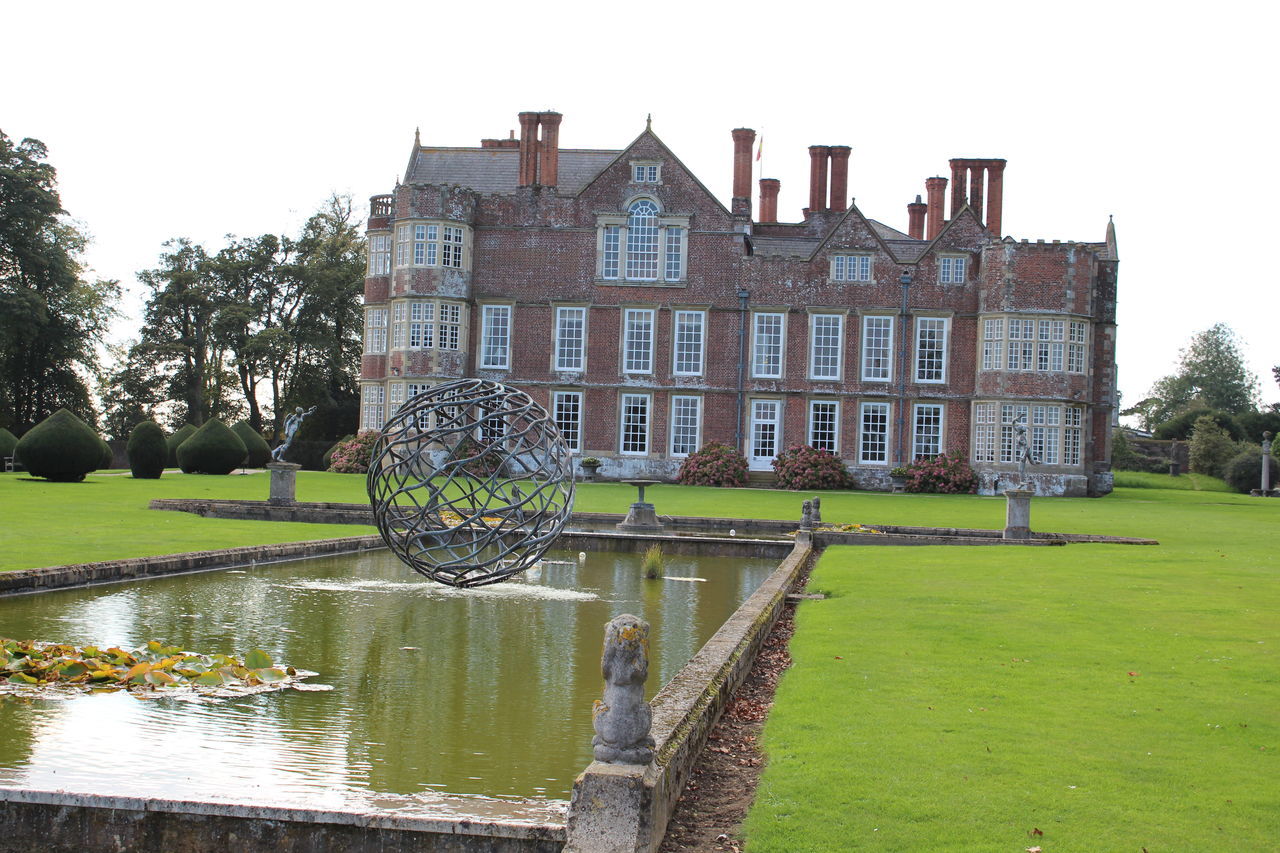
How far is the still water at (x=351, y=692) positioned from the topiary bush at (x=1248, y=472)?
38407 mm

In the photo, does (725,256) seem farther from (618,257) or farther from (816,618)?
(816,618)

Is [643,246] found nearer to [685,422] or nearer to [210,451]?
[685,422]

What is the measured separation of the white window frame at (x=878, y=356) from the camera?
3897cm

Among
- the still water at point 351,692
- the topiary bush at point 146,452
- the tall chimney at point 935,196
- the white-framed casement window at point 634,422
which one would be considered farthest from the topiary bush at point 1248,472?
the still water at point 351,692

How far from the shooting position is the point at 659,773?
5336 mm

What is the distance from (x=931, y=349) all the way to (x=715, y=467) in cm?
780

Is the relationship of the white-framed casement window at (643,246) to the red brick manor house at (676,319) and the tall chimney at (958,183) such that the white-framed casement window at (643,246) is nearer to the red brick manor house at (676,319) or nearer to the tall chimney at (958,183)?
the red brick manor house at (676,319)

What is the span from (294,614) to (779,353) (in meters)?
28.5

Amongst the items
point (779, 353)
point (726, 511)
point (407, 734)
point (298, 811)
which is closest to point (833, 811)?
point (298, 811)

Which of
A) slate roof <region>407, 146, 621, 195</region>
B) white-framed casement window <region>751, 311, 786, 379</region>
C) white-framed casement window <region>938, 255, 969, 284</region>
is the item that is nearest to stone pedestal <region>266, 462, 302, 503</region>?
white-framed casement window <region>751, 311, 786, 379</region>

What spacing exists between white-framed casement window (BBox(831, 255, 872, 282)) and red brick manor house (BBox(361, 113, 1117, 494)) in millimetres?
44

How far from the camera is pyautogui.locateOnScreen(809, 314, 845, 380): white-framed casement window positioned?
39094 millimetres

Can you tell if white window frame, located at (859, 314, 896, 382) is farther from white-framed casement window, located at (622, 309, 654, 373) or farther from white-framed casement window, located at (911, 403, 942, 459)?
white-framed casement window, located at (622, 309, 654, 373)

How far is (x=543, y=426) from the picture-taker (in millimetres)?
12984
